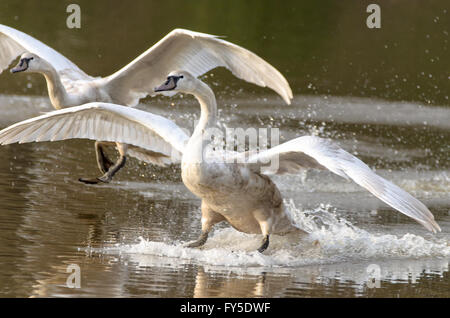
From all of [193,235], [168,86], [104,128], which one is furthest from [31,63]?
[168,86]

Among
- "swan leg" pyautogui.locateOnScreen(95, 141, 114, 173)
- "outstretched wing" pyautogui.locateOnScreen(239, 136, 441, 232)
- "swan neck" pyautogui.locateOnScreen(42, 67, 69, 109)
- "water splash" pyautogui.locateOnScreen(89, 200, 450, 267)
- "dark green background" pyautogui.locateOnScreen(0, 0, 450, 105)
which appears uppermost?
"dark green background" pyautogui.locateOnScreen(0, 0, 450, 105)

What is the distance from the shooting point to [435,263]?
8.51 metres

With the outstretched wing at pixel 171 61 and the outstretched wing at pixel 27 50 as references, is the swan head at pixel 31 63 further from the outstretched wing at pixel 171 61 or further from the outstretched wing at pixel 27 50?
the outstretched wing at pixel 171 61

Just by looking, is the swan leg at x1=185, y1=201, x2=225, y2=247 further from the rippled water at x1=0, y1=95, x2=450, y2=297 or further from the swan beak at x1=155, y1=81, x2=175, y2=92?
the swan beak at x1=155, y1=81, x2=175, y2=92

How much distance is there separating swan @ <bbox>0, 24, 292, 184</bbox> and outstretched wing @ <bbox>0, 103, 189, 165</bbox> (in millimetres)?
1222

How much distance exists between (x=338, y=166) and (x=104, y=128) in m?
2.60

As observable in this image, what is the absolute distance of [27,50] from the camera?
459 inches

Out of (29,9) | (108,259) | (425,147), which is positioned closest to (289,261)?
(108,259)

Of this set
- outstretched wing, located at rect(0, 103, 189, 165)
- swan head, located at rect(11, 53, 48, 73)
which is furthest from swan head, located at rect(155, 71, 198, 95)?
swan head, located at rect(11, 53, 48, 73)

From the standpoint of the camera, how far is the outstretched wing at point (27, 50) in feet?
38.1

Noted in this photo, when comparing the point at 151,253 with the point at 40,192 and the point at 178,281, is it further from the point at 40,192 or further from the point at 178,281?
the point at 40,192

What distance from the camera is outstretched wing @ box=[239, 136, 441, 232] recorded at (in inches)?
281

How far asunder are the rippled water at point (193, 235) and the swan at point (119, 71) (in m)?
0.74
